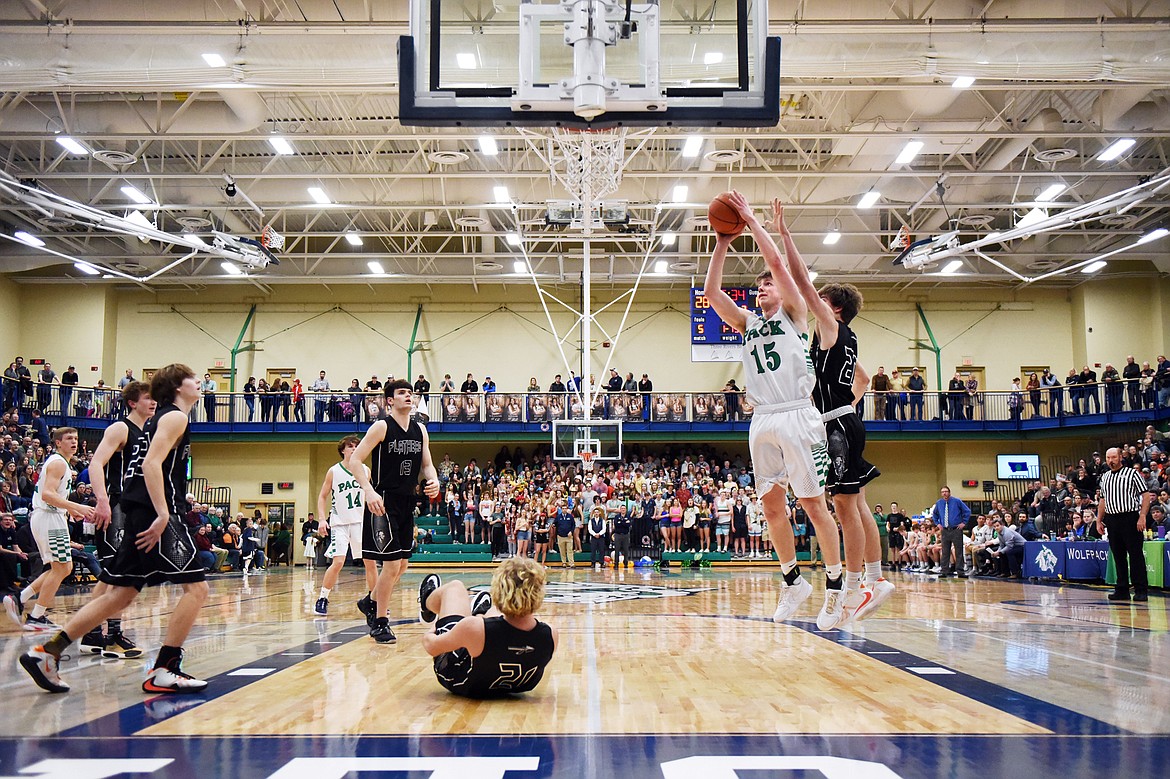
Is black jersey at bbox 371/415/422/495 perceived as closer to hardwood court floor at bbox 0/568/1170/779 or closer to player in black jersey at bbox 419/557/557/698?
hardwood court floor at bbox 0/568/1170/779

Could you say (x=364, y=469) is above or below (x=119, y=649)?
above

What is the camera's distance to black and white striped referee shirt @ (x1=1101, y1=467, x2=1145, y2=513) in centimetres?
1020

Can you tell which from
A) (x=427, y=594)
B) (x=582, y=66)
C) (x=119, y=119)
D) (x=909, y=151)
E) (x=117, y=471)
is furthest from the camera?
(x=909, y=151)

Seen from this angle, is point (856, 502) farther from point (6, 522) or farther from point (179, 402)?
point (6, 522)

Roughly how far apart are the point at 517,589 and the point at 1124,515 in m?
9.09

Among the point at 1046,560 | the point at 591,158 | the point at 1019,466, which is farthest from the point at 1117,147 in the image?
the point at 1019,466

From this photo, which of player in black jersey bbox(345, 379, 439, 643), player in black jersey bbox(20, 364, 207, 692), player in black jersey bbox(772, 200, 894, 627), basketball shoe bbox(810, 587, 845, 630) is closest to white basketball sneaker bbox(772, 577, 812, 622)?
basketball shoe bbox(810, 587, 845, 630)

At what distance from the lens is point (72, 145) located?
723 inches

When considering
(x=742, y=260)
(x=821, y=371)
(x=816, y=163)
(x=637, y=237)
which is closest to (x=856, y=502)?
(x=821, y=371)

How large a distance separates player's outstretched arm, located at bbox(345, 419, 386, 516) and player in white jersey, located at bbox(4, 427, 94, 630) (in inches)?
74.9

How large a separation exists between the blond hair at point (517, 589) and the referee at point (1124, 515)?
8537 millimetres

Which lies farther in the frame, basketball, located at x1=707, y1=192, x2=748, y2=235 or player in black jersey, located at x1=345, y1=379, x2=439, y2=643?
→ player in black jersey, located at x1=345, y1=379, x2=439, y2=643

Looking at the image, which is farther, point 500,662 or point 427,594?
point 427,594

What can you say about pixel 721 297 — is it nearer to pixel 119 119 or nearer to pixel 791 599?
pixel 791 599
